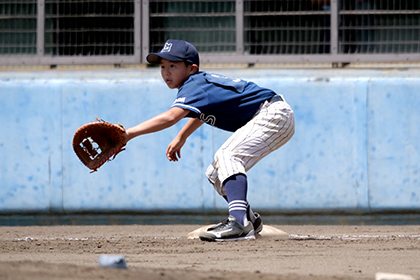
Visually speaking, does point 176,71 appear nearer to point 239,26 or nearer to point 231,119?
point 231,119

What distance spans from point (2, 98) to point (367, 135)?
3.36 meters

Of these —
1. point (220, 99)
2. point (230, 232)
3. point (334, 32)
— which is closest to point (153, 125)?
point (220, 99)

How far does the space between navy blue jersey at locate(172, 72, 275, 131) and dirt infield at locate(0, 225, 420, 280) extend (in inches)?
32.2

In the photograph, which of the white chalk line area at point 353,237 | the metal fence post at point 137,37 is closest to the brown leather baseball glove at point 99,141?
the white chalk line area at point 353,237

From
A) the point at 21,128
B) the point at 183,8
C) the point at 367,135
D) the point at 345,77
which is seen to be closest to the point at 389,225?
the point at 367,135

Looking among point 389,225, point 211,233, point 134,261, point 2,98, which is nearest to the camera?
point 134,261

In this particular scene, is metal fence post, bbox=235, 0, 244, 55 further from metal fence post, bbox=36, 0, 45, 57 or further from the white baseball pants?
the white baseball pants

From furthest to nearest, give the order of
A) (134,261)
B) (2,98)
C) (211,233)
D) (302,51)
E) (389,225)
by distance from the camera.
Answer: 1. (302,51)
2. (2,98)
3. (389,225)
4. (211,233)
5. (134,261)

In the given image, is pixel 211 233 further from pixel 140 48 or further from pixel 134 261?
pixel 140 48

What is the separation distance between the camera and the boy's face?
449 cm

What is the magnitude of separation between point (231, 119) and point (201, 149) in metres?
1.61

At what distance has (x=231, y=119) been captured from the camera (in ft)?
14.8

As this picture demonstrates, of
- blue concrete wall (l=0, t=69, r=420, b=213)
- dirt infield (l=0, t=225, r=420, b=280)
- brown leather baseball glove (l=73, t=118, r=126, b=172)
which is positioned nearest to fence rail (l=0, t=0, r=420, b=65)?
blue concrete wall (l=0, t=69, r=420, b=213)

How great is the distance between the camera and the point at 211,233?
430 cm
